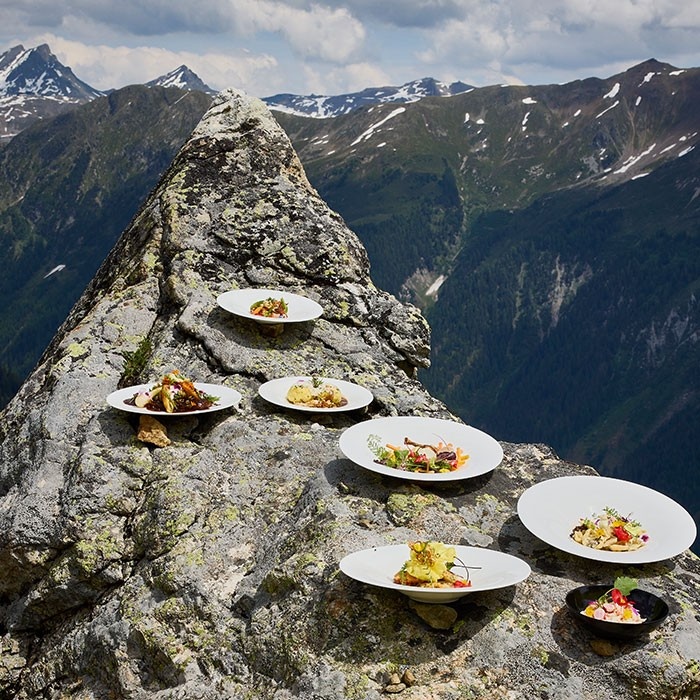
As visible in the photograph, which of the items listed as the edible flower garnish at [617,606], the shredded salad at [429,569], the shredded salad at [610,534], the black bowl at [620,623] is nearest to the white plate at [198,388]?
the shredded salad at [429,569]

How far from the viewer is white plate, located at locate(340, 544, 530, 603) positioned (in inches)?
308

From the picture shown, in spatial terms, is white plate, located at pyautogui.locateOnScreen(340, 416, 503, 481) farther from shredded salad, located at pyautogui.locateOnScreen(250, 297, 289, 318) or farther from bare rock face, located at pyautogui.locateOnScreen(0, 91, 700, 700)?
→ shredded salad, located at pyautogui.locateOnScreen(250, 297, 289, 318)

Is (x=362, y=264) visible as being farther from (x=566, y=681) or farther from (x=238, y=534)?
(x=566, y=681)

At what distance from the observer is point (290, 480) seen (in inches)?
426

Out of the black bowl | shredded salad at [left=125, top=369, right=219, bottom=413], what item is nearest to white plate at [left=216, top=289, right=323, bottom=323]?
shredded salad at [left=125, top=369, right=219, bottom=413]

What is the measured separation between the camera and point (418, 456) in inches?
418

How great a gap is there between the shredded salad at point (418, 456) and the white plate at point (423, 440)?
8 cm

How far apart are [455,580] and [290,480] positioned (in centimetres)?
339

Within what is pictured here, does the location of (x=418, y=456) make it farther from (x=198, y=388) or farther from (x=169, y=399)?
(x=198, y=388)

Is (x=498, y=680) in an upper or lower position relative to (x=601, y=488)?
lower

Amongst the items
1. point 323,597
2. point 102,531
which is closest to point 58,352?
point 102,531

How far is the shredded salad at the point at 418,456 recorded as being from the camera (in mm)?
10500

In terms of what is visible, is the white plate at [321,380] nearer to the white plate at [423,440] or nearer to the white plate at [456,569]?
the white plate at [423,440]

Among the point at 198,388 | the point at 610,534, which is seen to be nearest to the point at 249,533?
the point at 198,388
